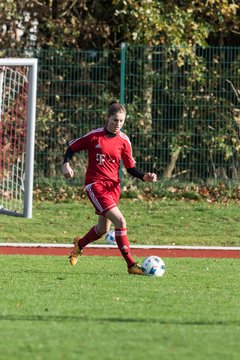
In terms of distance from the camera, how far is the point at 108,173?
42.4ft

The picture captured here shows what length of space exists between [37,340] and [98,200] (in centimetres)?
516

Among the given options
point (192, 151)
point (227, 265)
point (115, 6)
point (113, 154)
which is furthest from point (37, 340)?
point (115, 6)

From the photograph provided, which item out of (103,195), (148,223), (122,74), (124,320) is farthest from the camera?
(122,74)

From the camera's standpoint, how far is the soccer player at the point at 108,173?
1266cm

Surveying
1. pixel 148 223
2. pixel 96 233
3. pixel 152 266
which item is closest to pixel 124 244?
pixel 152 266

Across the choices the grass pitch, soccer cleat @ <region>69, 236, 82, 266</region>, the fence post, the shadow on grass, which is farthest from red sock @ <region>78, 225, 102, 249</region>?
the fence post

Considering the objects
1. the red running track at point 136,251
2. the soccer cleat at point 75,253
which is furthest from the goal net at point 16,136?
the soccer cleat at point 75,253

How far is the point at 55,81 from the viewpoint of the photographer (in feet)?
73.7

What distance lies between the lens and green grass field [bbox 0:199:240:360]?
24.1 feet

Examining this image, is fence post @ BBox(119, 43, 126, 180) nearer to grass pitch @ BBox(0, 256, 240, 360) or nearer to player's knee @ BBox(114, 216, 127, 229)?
grass pitch @ BBox(0, 256, 240, 360)

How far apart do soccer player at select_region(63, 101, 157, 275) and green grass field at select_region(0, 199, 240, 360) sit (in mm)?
471

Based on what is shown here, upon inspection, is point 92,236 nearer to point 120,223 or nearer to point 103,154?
point 120,223

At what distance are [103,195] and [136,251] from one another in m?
4.11

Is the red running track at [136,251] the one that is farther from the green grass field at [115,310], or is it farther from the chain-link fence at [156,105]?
the chain-link fence at [156,105]
